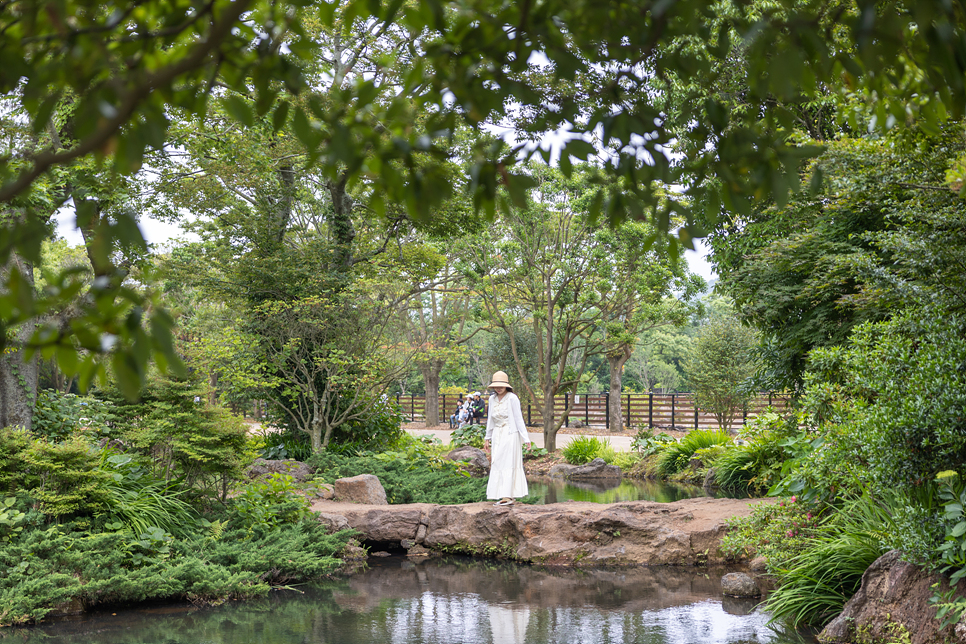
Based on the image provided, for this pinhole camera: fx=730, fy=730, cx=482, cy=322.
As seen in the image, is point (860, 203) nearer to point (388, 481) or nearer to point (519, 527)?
point (519, 527)

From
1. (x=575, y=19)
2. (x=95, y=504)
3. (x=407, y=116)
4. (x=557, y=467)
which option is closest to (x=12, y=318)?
(x=407, y=116)

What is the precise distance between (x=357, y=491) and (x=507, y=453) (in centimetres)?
207

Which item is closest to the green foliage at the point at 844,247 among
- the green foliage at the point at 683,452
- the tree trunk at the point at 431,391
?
the green foliage at the point at 683,452

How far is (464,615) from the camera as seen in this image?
5746 millimetres

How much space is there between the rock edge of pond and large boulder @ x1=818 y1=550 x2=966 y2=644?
Answer: 108 inches

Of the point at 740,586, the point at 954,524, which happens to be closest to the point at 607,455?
the point at 740,586

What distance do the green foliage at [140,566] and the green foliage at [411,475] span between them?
9.77 feet

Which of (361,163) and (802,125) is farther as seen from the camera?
(802,125)

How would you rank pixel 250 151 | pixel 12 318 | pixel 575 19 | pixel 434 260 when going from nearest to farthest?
pixel 12 318
pixel 575 19
pixel 250 151
pixel 434 260

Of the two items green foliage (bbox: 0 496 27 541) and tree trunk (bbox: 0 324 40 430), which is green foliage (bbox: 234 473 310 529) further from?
tree trunk (bbox: 0 324 40 430)

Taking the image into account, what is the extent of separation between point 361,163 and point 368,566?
6824mm

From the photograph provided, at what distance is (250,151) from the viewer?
10.3 metres

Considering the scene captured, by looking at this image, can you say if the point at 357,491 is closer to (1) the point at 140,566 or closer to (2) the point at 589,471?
(1) the point at 140,566

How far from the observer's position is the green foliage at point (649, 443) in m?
16.3
